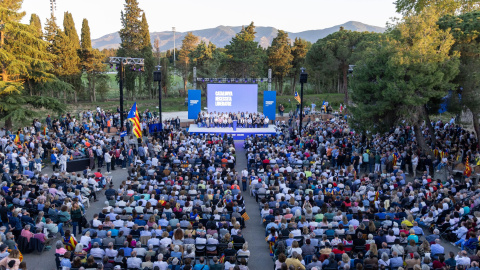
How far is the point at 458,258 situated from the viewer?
723 centimetres

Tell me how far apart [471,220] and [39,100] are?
22.2m

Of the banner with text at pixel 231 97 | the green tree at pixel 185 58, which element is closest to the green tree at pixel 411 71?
the banner with text at pixel 231 97

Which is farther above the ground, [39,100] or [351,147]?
[39,100]

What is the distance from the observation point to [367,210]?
10438 mm

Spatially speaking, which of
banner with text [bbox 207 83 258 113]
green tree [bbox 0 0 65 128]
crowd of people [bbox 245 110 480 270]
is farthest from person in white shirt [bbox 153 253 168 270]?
banner with text [bbox 207 83 258 113]

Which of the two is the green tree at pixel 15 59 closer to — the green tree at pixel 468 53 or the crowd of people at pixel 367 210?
the crowd of people at pixel 367 210

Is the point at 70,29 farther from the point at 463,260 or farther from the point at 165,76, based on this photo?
the point at 463,260

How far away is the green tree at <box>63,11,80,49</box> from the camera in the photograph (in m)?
35.6

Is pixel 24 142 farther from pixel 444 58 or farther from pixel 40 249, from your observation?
pixel 444 58

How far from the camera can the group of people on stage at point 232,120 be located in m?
25.0

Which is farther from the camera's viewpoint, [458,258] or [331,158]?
[331,158]

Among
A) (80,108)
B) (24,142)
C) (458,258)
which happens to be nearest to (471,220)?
(458,258)

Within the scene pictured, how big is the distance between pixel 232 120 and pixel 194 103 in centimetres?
361

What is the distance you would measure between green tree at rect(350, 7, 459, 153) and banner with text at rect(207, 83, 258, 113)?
10.7m
